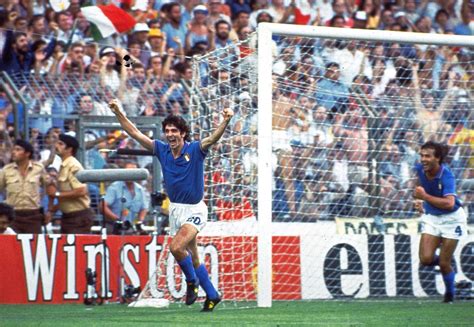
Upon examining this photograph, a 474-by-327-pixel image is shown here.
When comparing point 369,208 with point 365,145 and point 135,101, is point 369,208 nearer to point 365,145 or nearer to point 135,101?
point 365,145

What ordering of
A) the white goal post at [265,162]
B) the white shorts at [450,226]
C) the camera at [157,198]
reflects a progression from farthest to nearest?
the white shorts at [450,226] < the camera at [157,198] < the white goal post at [265,162]

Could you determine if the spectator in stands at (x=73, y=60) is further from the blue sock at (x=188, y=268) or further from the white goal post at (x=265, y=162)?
the blue sock at (x=188, y=268)

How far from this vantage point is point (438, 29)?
21516 mm

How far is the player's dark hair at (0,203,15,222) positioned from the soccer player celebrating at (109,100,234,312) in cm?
285

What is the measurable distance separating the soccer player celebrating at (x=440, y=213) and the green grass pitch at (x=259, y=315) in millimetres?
536

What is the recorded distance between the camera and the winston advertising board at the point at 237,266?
15.0 meters

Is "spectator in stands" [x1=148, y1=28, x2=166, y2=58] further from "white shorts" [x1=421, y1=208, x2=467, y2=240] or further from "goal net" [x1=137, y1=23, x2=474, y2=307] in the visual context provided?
"white shorts" [x1=421, y1=208, x2=467, y2=240]

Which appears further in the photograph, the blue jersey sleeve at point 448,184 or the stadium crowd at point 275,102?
the stadium crowd at point 275,102

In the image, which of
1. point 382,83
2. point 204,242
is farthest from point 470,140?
point 204,242

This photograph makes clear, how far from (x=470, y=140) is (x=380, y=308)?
4.92 metres

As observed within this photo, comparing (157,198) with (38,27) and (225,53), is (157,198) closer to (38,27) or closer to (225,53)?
(225,53)

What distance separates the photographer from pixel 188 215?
12.8m

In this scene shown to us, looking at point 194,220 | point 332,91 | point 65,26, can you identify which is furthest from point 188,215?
point 65,26

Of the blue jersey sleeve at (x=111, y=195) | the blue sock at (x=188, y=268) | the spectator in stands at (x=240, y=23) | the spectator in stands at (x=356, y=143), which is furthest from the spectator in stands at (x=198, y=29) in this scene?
the blue sock at (x=188, y=268)
